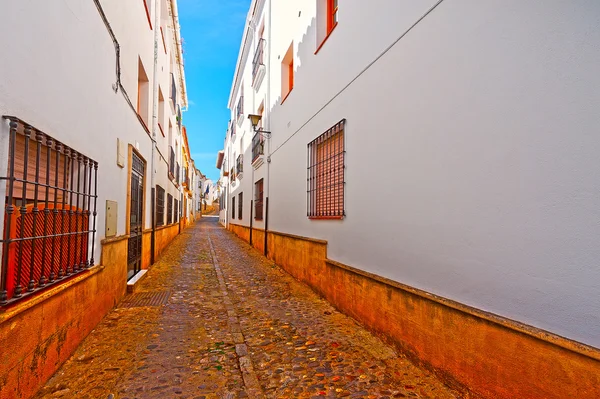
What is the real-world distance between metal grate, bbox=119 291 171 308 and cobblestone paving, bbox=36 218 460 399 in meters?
0.18

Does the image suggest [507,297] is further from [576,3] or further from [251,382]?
[251,382]

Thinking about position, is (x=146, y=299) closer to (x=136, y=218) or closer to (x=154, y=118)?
(x=136, y=218)

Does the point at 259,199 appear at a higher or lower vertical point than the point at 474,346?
higher

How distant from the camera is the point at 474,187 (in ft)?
8.68

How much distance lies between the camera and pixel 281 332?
4148mm

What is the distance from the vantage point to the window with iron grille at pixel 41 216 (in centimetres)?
227

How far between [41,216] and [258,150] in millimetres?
9386

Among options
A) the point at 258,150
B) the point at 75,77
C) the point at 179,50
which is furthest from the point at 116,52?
the point at 179,50

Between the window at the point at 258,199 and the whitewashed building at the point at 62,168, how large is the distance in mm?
6179

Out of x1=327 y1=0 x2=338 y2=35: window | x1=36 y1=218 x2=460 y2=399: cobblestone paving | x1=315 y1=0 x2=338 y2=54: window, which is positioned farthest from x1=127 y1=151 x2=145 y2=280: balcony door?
x1=327 y1=0 x2=338 y2=35: window

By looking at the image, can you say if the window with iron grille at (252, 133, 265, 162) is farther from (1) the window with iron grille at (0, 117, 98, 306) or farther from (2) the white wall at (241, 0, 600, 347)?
(1) the window with iron grille at (0, 117, 98, 306)

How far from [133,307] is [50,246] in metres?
2.31

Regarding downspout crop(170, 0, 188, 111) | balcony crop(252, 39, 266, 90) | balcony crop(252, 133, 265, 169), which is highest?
downspout crop(170, 0, 188, 111)

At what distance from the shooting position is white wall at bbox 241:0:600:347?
6.42ft
